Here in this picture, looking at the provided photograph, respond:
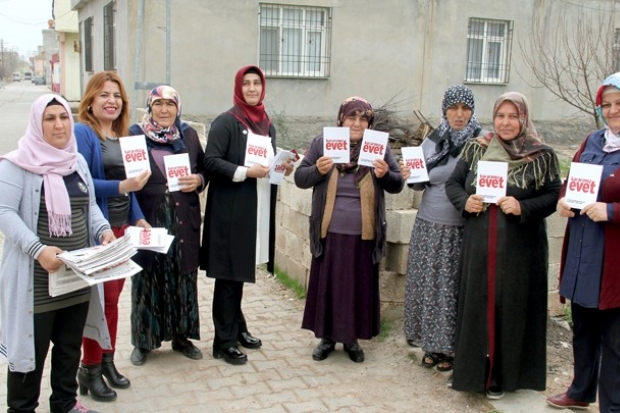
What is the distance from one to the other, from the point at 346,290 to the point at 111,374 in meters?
1.71

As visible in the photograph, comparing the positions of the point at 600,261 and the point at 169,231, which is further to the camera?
the point at 169,231

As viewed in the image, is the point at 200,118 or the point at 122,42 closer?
the point at 200,118

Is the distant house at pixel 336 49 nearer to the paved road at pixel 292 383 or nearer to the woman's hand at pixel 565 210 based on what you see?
the paved road at pixel 292 383

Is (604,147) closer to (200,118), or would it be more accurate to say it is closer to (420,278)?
(420,278)

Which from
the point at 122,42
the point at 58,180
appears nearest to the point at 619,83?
the point at 58,180

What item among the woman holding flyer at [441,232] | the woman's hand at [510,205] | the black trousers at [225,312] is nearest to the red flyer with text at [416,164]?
the woman holding flyer at [441,232]

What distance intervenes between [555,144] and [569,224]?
1325 centimetres

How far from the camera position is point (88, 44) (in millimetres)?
22047

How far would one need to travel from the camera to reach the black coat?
4.37 metres

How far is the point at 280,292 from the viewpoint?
6.54m

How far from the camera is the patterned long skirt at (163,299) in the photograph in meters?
4.48

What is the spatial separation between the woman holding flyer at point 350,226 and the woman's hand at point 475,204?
699 millimetres

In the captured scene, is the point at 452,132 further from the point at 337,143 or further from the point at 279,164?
the point at 279,164

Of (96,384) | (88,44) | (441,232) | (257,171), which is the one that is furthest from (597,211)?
(88,44)
